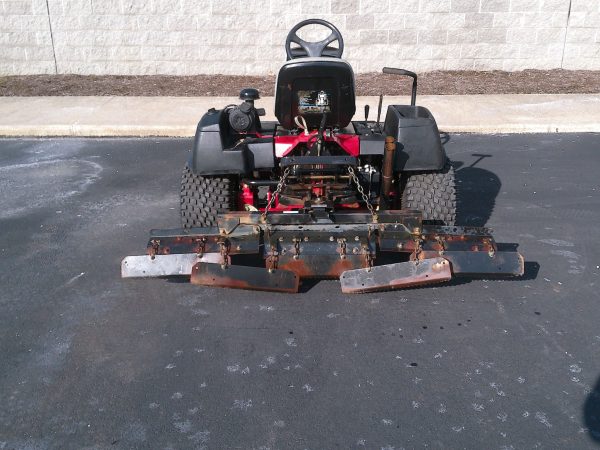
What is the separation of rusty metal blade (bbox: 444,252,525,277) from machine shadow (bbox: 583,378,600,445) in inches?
38.0

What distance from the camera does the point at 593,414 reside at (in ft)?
10.1

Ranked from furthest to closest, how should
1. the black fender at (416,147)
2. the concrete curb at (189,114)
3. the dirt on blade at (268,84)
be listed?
the dirt on blade at (268,84) → the concrete curb at (189,114) → the black fender at (416,147)

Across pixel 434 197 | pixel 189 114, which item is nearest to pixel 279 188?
pixel 434 197

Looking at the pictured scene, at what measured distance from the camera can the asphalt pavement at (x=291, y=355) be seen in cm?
301

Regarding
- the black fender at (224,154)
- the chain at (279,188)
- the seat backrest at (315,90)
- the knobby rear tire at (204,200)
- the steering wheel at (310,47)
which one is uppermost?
the steering wheel at (310,47)

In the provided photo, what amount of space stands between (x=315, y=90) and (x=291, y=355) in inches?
78.9

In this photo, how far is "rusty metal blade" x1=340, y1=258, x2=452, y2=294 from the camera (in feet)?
13.2

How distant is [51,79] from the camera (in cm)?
1194

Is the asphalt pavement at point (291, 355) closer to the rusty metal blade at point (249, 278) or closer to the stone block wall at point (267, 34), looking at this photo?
the rusty metal blade at point (249, 278)

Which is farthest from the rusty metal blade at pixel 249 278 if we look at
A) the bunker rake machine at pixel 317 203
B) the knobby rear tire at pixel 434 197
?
the knobby rear tire at pixel 434 197

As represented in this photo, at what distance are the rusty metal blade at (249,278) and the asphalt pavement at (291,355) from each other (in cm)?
15

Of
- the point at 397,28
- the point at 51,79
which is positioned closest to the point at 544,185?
the point at 397,28

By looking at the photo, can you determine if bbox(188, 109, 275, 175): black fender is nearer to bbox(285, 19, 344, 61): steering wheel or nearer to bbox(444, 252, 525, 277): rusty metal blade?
bbox(285, 19, 344, 61): steering wheel

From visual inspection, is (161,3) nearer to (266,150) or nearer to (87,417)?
(266,150)
